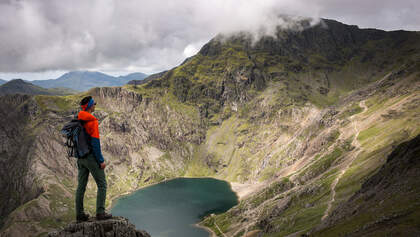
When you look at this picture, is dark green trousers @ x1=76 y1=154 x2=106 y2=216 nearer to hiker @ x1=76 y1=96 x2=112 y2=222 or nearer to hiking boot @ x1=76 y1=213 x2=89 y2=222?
hiker @ x1=76 y1=96 x2=112 y2=222

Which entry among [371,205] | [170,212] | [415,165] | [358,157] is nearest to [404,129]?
[358,157]

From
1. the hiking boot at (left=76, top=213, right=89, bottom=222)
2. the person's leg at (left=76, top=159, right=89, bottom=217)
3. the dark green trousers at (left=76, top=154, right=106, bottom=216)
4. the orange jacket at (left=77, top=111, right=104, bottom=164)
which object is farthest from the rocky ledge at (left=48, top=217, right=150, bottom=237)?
the orange jacket at (left=77, top=111, right=104, bottom=164)

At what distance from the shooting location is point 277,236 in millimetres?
103062

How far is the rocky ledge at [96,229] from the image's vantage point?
17.5 metres

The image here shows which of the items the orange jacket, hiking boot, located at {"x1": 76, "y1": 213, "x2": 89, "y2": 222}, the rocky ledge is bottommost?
the rocky ledge

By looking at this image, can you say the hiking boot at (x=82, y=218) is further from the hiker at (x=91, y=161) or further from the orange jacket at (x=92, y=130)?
the orange jacket at (x=92, y=130)

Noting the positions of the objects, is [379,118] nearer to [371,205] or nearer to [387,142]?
[387,142]

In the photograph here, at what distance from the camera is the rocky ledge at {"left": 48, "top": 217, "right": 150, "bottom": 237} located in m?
17.5

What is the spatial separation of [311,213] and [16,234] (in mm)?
148891

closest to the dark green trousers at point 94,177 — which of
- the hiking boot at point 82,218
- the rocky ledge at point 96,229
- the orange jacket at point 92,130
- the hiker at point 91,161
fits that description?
the hiker at point 91,161

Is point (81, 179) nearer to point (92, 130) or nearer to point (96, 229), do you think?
point (92, 130)

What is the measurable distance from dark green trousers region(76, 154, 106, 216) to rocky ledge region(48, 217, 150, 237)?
0.83m

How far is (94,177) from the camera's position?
1738cm

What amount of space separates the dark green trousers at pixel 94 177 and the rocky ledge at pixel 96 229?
831 millimetres
